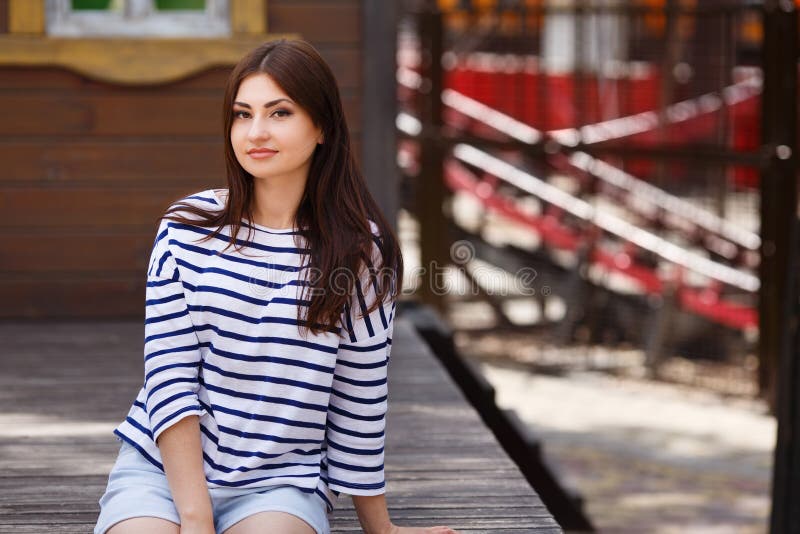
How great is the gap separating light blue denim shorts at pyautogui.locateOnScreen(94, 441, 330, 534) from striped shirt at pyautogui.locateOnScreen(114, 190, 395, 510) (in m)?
0.02

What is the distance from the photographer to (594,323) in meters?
9.07

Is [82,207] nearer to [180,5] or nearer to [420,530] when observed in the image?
[180,5]

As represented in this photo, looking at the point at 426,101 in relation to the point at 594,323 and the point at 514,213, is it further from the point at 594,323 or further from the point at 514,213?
the point at 594,323

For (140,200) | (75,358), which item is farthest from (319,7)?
(75,358)

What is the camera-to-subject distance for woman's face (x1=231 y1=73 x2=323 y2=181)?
8.56 ft

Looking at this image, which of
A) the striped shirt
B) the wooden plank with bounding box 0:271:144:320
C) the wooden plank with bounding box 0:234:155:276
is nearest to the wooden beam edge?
the wooden plank with bounding box 0:234:155:276

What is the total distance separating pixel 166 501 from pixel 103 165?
3278 millimetres

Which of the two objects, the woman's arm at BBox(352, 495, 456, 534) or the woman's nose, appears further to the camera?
the woman's arm at BBox(352, 495, 456, 534)

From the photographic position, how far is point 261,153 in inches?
104

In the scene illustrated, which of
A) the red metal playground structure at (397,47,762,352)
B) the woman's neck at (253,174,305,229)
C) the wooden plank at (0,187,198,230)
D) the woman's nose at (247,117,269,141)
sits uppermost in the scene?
the woman's nose at (247,117,269,141)

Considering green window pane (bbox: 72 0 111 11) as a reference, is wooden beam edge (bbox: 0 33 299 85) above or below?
below

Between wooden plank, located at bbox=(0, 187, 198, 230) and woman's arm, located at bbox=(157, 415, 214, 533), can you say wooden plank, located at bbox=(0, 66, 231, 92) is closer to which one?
wooden plank, located at bbox=(0, 187, 198, 230)

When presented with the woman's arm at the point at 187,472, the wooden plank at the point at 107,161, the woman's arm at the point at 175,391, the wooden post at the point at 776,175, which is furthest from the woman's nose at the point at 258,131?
the wooden post at the point at 776,175

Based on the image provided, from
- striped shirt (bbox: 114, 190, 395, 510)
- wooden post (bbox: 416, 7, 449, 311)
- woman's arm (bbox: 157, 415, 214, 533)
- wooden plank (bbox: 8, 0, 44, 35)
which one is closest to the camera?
woman's arm (bbox: 157, 415, 214, 533)
